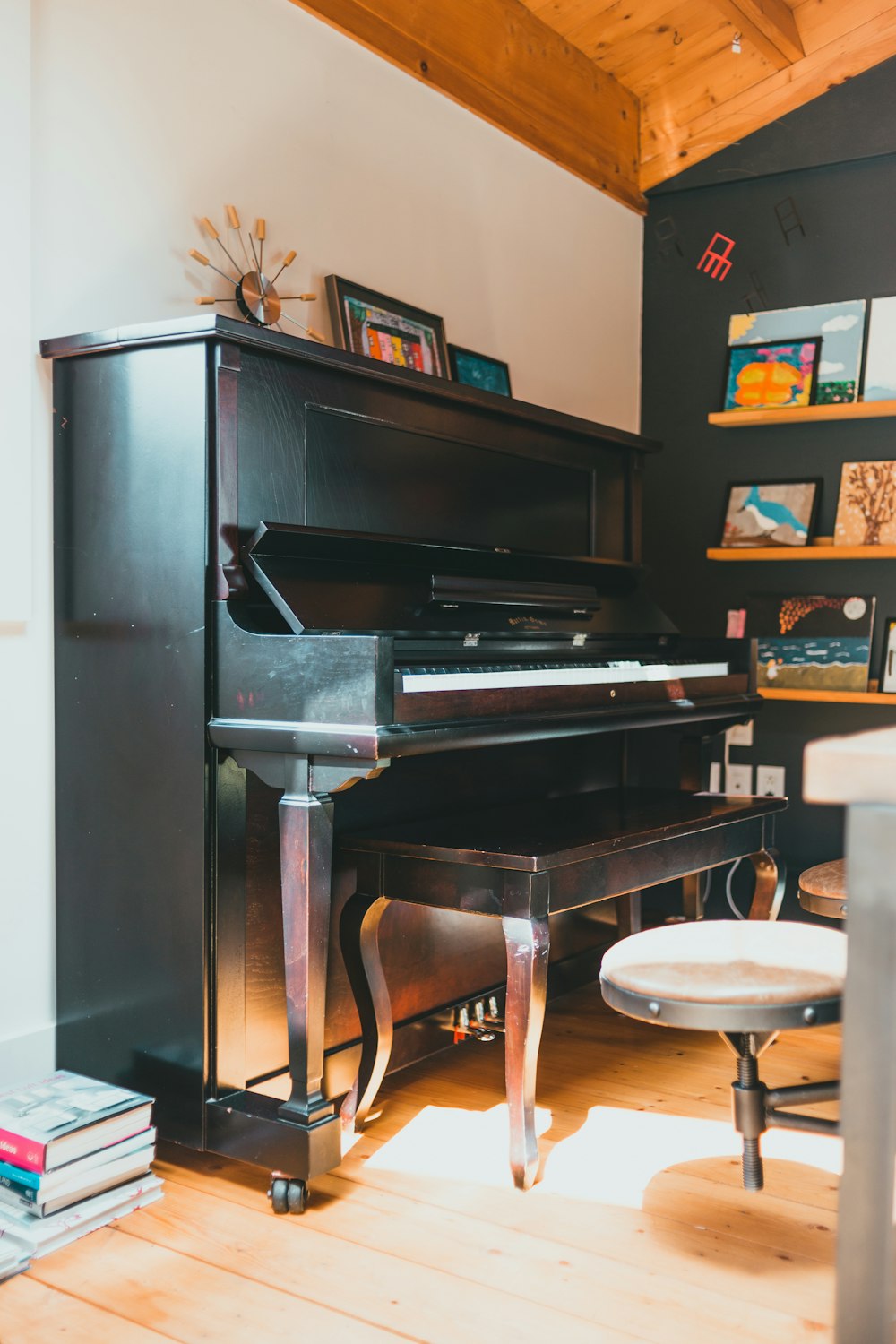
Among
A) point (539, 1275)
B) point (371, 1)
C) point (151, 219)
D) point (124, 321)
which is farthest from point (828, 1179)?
point (371, 1)

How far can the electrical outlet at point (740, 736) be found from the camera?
4.02m

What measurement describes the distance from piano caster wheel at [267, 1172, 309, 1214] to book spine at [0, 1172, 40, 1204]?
0.37m

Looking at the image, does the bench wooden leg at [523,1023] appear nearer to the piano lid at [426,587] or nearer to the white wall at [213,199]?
the piano lid at [426,587]

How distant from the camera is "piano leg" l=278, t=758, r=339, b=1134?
6.40ft

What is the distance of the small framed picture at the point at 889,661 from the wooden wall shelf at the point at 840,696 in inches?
1.3

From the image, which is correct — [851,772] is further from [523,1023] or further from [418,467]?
[418,467]

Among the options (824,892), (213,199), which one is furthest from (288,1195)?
(213,199)

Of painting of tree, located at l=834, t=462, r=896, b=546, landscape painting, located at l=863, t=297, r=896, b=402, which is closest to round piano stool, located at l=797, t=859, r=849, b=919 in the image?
painting of tree, located at l=834, t=462, r=896, b=546

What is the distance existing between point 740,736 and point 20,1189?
276cm

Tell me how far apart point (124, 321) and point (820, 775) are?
1.78 m

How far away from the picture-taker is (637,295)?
4.28m

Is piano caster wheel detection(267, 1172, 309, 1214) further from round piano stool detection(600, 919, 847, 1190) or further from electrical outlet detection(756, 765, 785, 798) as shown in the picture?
electrical outlet detection(756, 765, 785, 798)

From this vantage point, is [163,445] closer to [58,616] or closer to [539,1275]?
[58,616]

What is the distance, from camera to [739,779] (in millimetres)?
4031
